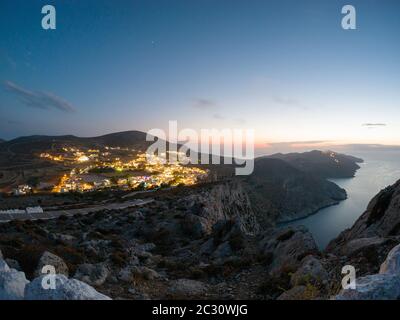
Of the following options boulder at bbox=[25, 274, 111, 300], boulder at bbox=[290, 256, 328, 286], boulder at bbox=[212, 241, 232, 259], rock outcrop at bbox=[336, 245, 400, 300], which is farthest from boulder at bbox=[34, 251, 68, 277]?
boulder at bbox=[212, 241, 232, 259]

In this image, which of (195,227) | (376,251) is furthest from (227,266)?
(195,227)

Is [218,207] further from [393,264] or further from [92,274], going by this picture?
[393,264]

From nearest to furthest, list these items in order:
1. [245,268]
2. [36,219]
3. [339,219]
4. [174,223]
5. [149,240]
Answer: [245,268]
[149,240]
[174,223]
[36,219]
[339,219]

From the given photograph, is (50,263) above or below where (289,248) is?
above

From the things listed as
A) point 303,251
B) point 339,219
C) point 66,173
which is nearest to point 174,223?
point 303,251

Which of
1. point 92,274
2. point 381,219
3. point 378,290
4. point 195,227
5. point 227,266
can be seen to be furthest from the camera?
point 195,227
